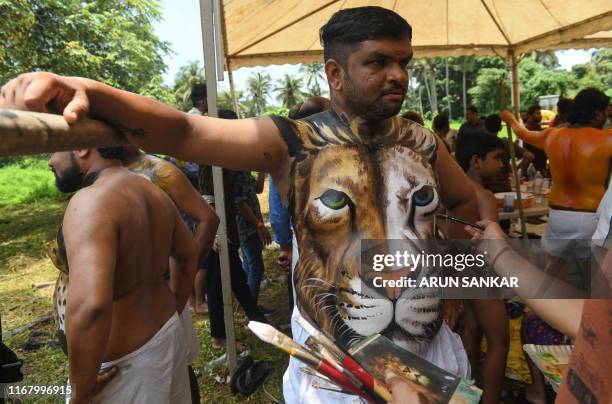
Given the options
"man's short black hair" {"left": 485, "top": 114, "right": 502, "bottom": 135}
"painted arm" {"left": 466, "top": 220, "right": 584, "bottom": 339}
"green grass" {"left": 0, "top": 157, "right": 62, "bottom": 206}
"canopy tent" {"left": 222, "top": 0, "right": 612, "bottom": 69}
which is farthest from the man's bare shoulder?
"green grass" {"left": 0, "top": 157, "right": 62, "bottom": 206}

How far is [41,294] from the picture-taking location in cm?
607

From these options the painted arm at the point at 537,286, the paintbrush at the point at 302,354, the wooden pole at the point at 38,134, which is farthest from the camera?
the painted arm at the point at 537,286

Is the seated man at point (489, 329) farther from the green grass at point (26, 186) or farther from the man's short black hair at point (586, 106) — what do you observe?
the green grass at point (26, 186)

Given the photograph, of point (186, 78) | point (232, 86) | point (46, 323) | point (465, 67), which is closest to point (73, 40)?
point (232, 86)

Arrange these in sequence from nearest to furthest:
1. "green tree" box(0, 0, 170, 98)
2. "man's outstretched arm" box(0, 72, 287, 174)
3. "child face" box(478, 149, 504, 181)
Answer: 1. "man's outstretched arm" box(0, 72, 287, 174)
2. "child face" box(478, 149, 504, 181)
3. "green tree" box(0, 0, 170, 98)

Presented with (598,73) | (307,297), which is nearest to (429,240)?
(307,297)

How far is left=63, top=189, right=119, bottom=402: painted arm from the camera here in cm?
151

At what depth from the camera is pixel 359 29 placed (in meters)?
1.45

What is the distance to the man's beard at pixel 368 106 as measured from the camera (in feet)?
4.82

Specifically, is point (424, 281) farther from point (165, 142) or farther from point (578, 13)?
point (578, 13)

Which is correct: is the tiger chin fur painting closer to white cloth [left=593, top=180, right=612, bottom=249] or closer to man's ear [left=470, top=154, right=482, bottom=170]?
white cloth [left=593, top=180, right=612, bottom=249]

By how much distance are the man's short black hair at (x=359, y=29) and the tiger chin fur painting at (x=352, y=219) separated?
0.86 feet

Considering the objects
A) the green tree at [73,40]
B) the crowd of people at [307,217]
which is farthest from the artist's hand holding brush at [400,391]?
→ the green tree at [73,40]

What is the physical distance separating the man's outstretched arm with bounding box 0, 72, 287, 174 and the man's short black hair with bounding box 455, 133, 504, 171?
7.39 feet
